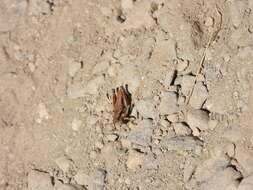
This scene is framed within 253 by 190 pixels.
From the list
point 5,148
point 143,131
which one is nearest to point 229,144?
point 143,131

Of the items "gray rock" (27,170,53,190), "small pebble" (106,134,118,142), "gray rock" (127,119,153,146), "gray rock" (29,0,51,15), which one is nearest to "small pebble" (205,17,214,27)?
"gray rock" (127,119,153,146)

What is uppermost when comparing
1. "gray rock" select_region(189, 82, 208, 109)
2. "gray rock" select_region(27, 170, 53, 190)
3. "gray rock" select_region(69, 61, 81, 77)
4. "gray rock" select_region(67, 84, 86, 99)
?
"gray rock" select_region(69, 61, 81, 77)

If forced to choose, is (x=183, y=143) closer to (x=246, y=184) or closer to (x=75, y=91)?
(x=246, y=184)

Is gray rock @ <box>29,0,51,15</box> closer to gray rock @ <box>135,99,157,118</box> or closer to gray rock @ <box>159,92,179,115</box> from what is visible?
gray rock @ <box>135,99,157,118</box>

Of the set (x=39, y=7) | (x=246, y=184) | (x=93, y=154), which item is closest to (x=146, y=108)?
(x=93, y=154)

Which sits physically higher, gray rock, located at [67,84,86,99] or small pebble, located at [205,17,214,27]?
small pebble, located at [205,17,214,27]

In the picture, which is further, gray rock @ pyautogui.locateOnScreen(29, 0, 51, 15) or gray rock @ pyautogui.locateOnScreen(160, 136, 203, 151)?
gray rock @ pyautogui.locateOnScreen(29, 0, 51, 15)

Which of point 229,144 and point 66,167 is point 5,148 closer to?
point 66,167
